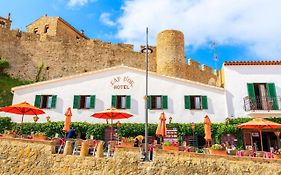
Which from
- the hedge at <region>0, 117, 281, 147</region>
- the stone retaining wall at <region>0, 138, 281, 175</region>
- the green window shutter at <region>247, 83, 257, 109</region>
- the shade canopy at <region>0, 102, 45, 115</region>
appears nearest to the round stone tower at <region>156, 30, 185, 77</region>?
the green window shutter at <region>247, 83, 257, 109</region>

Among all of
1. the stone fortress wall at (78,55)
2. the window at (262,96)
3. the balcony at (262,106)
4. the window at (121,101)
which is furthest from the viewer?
the stone fortress wall at (78,55)

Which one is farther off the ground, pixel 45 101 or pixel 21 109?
pixel 45 101

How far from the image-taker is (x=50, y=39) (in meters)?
35.7

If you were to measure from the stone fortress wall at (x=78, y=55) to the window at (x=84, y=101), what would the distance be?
13608 millimetres

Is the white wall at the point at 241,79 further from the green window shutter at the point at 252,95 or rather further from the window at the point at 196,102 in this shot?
the window at the point at 196,102

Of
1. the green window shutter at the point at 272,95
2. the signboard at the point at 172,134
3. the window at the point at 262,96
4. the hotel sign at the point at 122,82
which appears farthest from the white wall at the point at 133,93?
the green window shutter at the point at 272,95

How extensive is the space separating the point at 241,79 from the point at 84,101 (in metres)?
12.1

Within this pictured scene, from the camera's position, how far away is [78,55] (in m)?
35.4

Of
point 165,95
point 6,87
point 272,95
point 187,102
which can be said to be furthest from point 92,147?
point 6,87

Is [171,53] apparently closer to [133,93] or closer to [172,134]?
[133,93]

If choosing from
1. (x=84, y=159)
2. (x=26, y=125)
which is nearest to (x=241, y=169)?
(x=84, y=159)

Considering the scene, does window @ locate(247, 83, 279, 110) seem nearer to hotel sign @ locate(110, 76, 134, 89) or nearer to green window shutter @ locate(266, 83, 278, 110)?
green window shutter @ locate(266, 83, 278, 110)

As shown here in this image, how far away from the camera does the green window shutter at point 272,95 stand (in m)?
19.5

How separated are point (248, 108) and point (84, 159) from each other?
485 inches
